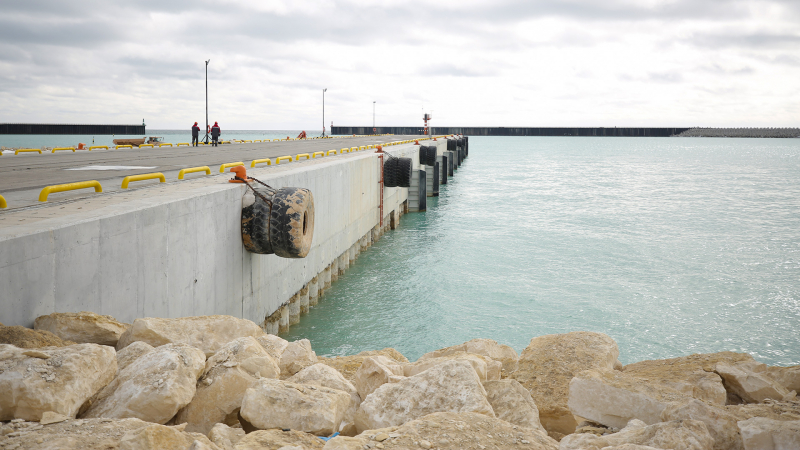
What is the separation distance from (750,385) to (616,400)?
1.89 metres

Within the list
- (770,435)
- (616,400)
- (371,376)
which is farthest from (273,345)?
(770,435)

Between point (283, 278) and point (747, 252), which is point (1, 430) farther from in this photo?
point (747, 252)

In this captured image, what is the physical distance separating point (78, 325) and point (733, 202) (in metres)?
41.1

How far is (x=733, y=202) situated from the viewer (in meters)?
38.0

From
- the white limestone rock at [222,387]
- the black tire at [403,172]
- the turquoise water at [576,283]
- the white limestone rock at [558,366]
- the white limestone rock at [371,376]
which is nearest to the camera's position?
the white limestone rock at [222,387]

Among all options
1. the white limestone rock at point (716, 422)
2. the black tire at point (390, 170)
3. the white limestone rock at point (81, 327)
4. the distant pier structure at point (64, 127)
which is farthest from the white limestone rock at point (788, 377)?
the distant pier structure at point (64, 127)

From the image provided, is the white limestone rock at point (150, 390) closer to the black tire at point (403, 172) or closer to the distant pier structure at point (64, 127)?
the black tire at point (403, 172)

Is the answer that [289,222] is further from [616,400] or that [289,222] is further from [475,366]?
[616,400]

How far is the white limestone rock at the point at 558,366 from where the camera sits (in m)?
6.23

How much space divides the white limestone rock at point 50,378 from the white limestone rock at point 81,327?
103 centimetres

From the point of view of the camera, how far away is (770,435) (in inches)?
165

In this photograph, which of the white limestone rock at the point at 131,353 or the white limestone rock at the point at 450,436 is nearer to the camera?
the white limestone rock at the point at 450,436

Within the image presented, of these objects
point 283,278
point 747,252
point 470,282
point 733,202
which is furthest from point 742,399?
point 733,202

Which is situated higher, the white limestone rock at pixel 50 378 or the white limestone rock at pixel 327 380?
the white limestone rock at pixel 50 378
